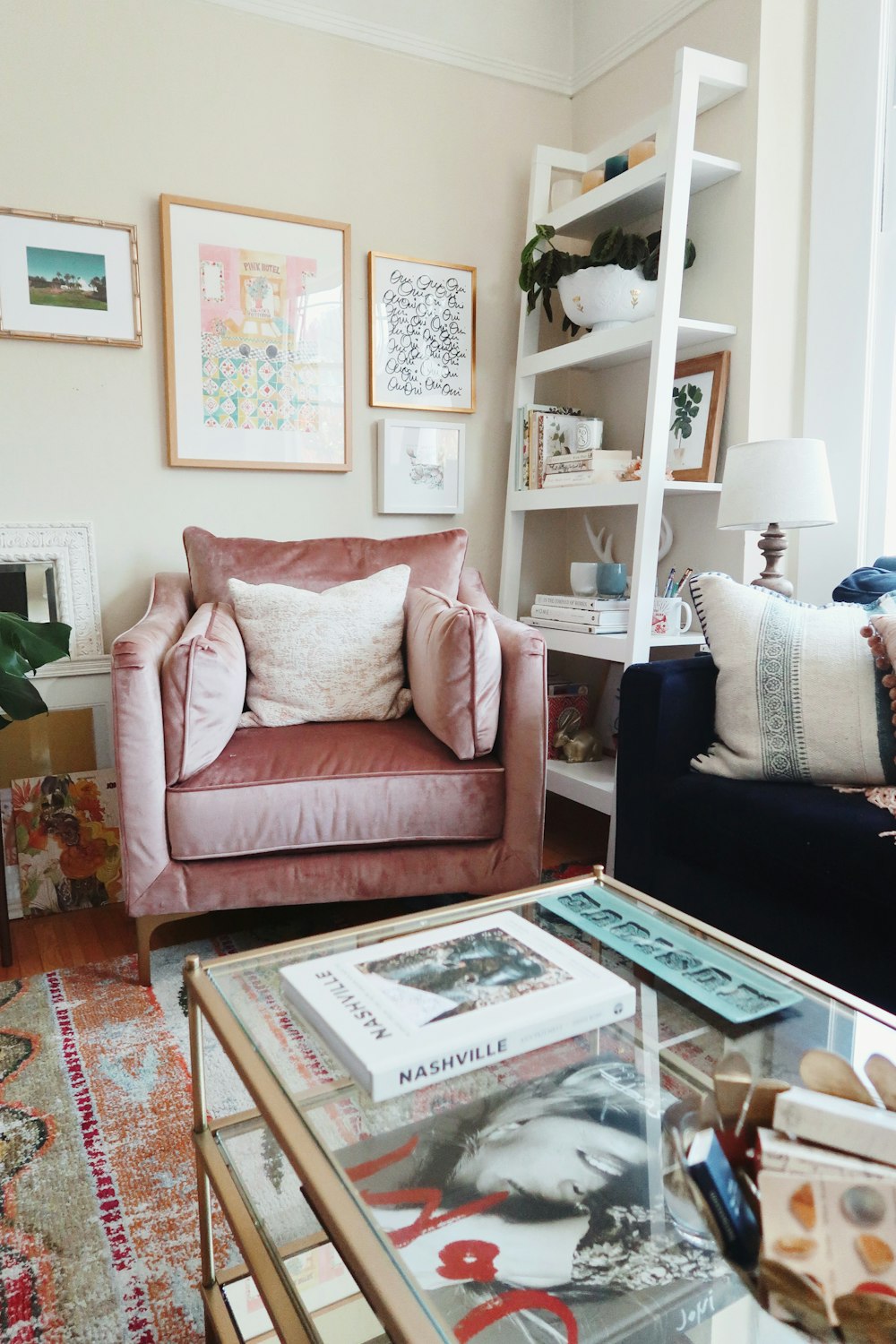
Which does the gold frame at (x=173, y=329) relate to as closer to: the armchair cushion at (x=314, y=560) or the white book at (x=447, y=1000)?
the armchair cushion at (x=314, y=560)

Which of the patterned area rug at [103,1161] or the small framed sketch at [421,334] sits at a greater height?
the small framed sketch at [421,334]

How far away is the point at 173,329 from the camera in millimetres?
2441

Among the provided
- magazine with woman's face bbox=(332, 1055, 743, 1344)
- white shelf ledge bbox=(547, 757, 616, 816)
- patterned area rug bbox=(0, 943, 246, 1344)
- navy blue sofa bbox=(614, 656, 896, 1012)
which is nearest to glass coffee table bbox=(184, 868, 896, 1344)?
magazine with woman's face bbox=(332, 1055, 743, 1344)

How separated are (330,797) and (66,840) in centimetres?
88

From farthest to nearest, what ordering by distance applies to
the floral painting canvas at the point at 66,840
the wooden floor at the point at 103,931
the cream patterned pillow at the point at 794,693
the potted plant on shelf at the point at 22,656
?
1. the floral painting canvas at the point at 66,840
2. the wooden floor at the point at 103,931
3. the potted plant on shelf at the point at 22,656
4. the cream patterned pillow at the point at 794,693

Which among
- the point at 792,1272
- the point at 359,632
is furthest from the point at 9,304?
the point at 792,1272

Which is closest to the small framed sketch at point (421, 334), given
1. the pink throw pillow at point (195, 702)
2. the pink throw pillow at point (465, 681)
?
the pink throw pillow at point (465, 681)

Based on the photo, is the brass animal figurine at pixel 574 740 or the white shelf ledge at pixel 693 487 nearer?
the white shelf ledge at pixel 693 487

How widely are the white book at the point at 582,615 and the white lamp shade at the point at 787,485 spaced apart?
54cm

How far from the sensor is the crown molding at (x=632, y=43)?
2.54 meters

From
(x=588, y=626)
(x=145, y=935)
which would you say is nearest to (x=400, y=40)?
(x=588, y=626)

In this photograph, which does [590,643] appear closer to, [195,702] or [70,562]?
[195,702]

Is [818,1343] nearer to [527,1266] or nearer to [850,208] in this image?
[527,1266]

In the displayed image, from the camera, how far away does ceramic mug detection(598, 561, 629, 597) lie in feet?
8.26
